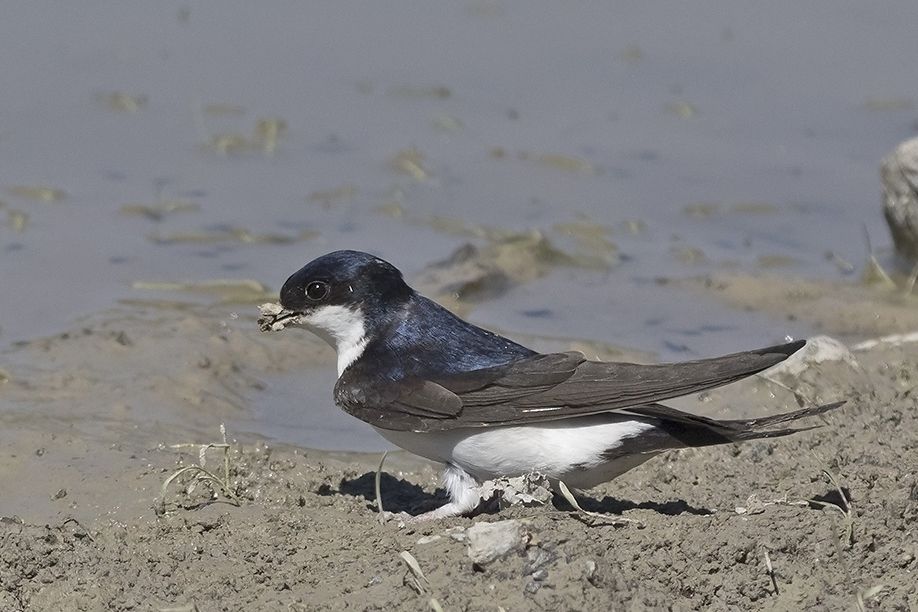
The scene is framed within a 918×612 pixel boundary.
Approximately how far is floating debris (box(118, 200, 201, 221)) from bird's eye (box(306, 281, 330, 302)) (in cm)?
400

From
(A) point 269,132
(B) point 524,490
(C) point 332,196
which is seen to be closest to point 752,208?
(C) point 332,196

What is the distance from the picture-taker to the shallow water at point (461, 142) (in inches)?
321

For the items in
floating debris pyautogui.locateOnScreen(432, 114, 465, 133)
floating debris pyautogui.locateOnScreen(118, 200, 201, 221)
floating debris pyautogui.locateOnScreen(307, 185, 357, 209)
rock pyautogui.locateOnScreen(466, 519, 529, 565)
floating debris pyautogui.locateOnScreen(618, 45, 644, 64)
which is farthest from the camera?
floating debris pyautogui.locateOnScreen(618, 45, 644, 64)

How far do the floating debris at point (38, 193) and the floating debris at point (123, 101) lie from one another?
1.61 m

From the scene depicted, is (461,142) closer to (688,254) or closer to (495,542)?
(688,254)

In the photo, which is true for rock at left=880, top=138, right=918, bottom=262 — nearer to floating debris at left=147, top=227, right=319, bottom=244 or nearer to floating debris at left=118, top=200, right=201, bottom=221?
floating debris at left=147, top=227, right=319, bottom=244

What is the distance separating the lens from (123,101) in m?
10.5

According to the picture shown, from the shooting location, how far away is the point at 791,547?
4223 millimetres

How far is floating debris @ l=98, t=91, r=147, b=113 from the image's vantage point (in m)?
10.4

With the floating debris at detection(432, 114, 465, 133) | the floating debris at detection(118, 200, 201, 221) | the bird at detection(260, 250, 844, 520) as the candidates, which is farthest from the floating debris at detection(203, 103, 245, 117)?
the bird at detection(260, 250, 844, 520)

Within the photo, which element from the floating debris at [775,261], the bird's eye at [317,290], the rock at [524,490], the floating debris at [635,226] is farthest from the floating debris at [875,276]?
the rock at [524,490]

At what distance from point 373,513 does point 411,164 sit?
519 cm

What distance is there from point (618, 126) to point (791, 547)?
6.59 metres

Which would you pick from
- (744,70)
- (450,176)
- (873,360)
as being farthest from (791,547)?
(744,70)
